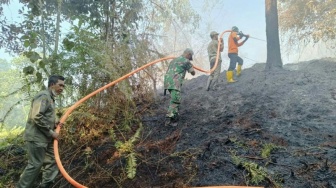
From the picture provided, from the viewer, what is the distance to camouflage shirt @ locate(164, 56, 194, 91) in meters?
6.45

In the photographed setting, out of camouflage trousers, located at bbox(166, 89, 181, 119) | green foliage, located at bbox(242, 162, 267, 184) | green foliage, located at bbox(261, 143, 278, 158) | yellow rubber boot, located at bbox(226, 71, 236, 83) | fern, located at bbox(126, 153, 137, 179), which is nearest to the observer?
green foliage, located at bbox(242, 162, 267, 184)

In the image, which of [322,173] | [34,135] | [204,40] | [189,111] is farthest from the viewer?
[204,40]

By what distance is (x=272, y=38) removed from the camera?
1087 cm

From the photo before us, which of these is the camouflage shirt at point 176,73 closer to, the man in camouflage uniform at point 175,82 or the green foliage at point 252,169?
the man in camouflage uniform at point 175,82

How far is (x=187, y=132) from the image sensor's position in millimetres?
6180

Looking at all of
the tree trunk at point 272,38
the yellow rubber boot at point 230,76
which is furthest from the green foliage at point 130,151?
the tree trunk at point 272,38

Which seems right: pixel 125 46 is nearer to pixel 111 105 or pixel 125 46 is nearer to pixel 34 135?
pixel 111 105

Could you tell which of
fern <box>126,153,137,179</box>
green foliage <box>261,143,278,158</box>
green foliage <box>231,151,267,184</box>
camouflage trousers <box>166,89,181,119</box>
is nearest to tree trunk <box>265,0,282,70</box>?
camouflage trousers <box>166,89,181,119</box>

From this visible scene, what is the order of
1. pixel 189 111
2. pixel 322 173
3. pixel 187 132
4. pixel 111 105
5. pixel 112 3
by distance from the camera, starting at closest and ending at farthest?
pixel 322 173 → pixel 187 132 → pixel 111 105 → pixel 189 111 → pixel 112 3

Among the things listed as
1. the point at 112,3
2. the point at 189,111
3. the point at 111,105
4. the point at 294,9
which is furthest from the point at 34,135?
the point at 294,9

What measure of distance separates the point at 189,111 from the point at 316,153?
145 inches

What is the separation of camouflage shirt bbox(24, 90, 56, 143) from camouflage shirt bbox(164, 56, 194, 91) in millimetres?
2857

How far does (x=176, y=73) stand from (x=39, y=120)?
3339 millimetres

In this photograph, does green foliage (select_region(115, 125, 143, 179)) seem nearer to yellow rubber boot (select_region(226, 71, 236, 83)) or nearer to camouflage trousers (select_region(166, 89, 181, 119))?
camouflage trousers (select_region(166, 89, 181, 119))
